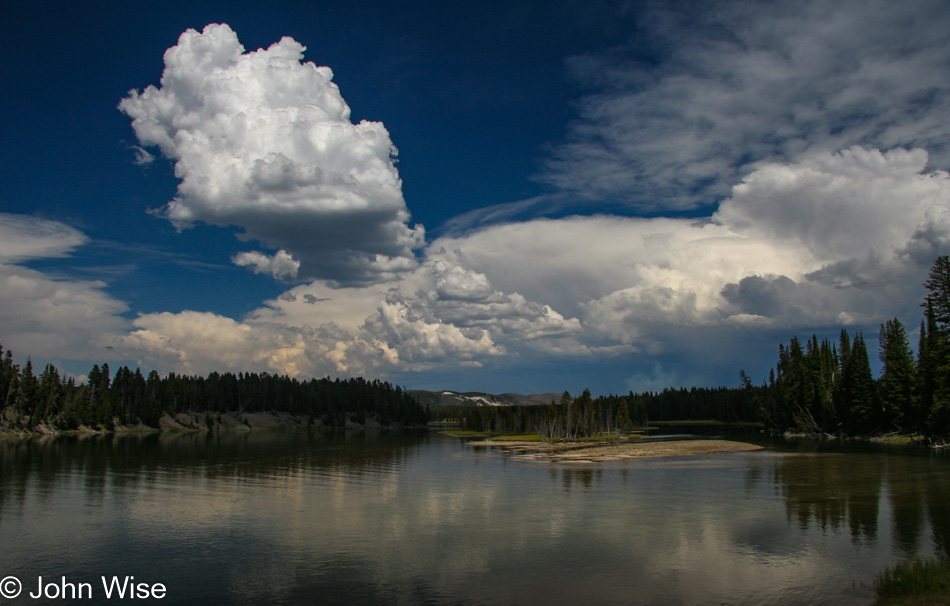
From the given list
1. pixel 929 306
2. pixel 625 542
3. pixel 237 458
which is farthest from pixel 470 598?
pixel 929 306

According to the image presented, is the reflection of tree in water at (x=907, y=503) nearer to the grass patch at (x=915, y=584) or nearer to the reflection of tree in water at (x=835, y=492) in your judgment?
the reflection of tree in water at (x=835, y=492)

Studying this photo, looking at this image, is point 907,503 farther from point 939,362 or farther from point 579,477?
point 939,362

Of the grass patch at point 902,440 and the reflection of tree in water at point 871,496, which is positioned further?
the grass patch at point 902,440

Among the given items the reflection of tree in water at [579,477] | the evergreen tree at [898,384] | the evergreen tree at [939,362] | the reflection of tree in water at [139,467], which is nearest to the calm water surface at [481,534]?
the reflection of tree in water at [579,477]

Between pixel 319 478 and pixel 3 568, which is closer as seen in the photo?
pixel 3 568

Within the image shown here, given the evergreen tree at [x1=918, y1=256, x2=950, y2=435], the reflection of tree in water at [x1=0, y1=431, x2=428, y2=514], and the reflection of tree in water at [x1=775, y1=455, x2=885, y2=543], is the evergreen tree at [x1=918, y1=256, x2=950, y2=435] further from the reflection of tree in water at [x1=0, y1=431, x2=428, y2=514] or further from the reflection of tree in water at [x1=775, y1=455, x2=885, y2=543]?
the reflection of tree in water at [x1=0, y1=431, x2=428, y2=514]

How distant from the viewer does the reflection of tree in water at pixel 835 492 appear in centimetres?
4312

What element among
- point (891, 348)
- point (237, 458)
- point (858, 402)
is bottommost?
point (237, 458)

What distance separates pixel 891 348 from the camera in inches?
5364

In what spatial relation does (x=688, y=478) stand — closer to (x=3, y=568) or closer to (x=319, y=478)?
(x=319, y=478)

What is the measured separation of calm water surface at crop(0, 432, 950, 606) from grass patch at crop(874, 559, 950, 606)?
104 cm

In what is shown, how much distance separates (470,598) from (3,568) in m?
25.5

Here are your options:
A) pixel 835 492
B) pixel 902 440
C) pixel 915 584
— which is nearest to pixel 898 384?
pixel 902 440

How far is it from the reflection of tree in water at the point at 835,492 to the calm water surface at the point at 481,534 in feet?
0.91
